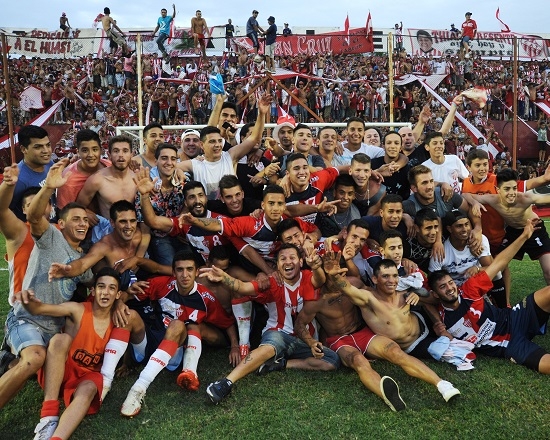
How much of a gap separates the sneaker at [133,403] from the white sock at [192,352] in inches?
19.3

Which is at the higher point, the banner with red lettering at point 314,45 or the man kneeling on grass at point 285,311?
the banner with red lettering at point 314,45

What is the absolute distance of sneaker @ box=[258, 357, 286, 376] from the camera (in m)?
4.91

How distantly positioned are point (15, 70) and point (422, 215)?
19.9 meters

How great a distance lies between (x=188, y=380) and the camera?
4.59 meters

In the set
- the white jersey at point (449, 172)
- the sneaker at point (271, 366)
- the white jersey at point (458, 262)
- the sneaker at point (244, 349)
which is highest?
the white jersey at point (449, 172)

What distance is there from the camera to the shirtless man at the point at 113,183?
5.38 meters

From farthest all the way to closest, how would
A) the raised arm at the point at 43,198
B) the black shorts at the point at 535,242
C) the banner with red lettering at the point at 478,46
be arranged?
the banner with red lettering at the point at 478,46, the black shorts at the point at 535,242, the raised arm at the point at 43,198

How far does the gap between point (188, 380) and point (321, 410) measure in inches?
45.8

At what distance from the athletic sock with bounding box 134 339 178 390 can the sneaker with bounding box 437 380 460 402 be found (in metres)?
2.27

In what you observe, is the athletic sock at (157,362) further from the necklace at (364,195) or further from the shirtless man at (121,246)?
the necklace at (364,195)

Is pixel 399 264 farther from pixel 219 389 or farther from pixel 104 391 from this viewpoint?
pixel 104 391

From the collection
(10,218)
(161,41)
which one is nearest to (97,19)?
(161,41)

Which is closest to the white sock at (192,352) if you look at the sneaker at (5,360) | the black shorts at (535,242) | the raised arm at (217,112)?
the sneaker at (5,360)

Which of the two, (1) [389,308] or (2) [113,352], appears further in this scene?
(1) [389,308]
